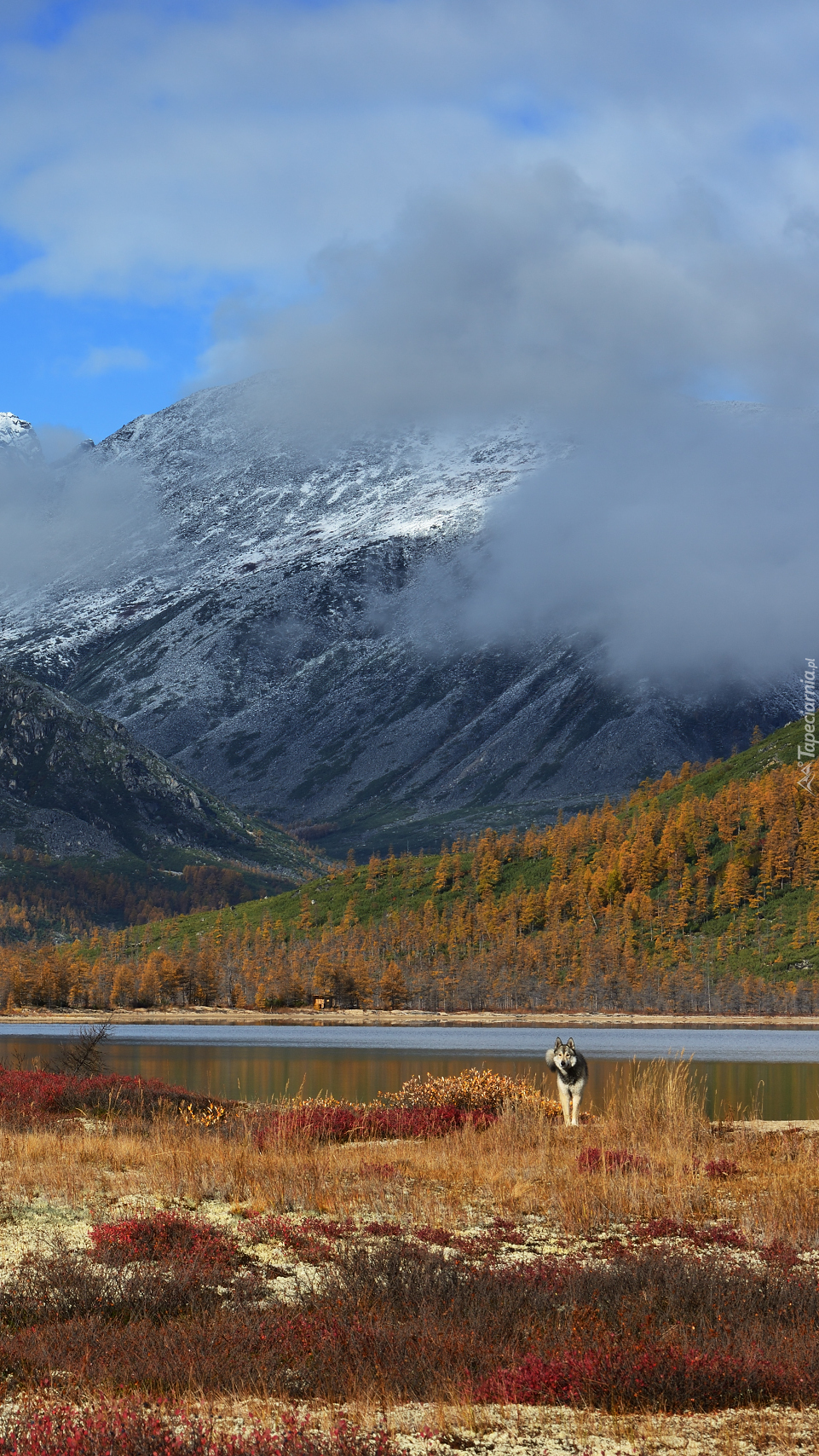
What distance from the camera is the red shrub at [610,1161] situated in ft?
71.2

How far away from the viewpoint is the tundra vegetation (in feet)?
34.2

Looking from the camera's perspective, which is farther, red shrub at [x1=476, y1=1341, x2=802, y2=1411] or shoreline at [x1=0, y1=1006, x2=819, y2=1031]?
shoreline at [x1=0, y1=1006, x2=819, y2=1031]

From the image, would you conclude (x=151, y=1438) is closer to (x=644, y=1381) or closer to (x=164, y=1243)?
(x=644, y=1381)

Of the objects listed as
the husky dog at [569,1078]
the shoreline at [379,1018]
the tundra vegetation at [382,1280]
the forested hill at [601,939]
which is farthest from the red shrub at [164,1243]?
the forested hill at [601,939]

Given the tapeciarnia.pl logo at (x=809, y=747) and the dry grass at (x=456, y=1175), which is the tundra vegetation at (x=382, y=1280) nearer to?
the dry grass at (x=456, y=1175)

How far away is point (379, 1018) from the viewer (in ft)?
483

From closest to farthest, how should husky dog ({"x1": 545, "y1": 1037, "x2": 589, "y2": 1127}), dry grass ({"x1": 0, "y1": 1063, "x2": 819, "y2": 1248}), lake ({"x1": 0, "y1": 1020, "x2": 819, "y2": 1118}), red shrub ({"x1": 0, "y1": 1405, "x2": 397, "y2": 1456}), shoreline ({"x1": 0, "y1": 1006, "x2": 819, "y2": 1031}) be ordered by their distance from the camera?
1. red shrub ({"x1": 0, "y1": 1405, "x2": 397, "y2": 1456})
2. dry grass ({"x1": 0, "y1": 1063, "x2": 819, "y2": 1248})
3. husky dog ({"x1": 545, "y1": 1037, "x2": 589, "y2": 1127})
4. lake ({"x1": 0, "y1": 1020, "x2": 819, "y2": 1118})
5. shoreline ({"x1": 0, "y1": 1006, "x2": 819, "y2": 1031})

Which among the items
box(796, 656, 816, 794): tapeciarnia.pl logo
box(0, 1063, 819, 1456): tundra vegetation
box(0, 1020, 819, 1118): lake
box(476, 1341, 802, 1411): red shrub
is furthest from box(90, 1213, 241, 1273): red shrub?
box(796, 656, 816, 794): tapeciarnia.pl logo

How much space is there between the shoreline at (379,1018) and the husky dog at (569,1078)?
3835 inches

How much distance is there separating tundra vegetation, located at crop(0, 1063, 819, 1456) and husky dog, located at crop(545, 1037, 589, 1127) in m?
2.20

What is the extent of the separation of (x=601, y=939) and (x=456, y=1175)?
14474cm

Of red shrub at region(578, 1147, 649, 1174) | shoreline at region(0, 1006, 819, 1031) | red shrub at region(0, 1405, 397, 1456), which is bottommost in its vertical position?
shoreline at region(0, 1006, 819, 1031)

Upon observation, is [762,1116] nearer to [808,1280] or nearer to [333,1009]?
[808,1280]

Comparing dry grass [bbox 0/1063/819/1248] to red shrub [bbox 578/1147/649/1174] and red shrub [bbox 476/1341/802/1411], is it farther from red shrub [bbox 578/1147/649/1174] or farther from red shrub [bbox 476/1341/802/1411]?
red shrub [bbox 476/1341/802/1411]
